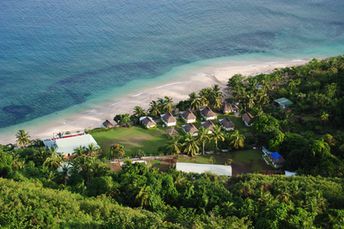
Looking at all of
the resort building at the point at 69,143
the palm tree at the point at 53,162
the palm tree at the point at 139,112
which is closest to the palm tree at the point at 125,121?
the palm tree at the point at 139,112

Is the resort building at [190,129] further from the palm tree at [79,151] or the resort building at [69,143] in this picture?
the palm tree at [79,151]

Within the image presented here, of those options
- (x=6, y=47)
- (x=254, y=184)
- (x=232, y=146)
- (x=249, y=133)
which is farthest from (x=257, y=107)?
(x=6, y=47)

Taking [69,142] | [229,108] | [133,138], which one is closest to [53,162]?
[69,142]

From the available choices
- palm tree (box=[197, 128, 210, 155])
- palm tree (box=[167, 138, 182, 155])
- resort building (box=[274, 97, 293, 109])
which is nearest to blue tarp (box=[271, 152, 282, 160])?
palm tree (box=[197, 128, 210, 155])

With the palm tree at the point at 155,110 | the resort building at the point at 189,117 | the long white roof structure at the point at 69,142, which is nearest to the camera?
the long white roof structure at the point at 69,142

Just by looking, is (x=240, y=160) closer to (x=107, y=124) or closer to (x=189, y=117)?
(x=189, y=117)

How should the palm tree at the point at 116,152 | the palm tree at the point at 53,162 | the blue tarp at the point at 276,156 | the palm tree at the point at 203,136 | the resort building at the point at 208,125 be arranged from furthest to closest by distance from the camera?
1. the resort building at the point at 208,125
2. the palm tree at the point at 203,136
3. the palm tree at the point at 116,152
4. the blue tarp at the point at 276,156
5. the palm tree at the point at 53,162
